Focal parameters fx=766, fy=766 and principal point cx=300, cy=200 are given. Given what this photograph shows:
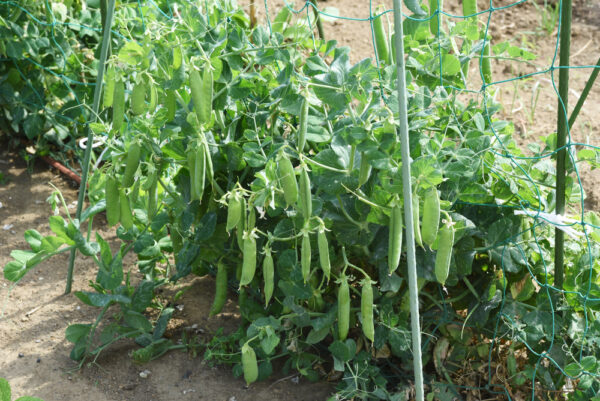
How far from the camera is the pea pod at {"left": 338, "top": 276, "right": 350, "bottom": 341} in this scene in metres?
2.09

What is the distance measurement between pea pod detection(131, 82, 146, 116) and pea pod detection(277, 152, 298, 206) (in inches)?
17.8

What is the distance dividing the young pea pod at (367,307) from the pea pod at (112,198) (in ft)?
2.55

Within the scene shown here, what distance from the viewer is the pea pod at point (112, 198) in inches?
88.1

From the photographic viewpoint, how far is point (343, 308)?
2.14 metres

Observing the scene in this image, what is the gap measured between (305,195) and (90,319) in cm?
129

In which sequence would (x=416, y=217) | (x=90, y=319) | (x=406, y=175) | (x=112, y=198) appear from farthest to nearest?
(x=90, y=319) → (x=112, y=198) → (x=416, y=217) → (x=406, y=175)

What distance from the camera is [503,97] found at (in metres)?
3.98

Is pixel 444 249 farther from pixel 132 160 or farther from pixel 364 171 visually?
pixel 132 160

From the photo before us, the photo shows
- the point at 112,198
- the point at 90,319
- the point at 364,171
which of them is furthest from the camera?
the point at 90,319

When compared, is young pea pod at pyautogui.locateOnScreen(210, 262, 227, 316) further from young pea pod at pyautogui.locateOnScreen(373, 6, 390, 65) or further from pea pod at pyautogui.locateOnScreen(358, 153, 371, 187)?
young pea pod at pyautogui.locateOnScreen(373, 6, 390, 65)

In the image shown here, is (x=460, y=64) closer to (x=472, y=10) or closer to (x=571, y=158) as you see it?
(x=472, y=10)

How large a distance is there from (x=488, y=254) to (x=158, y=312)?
50.7 inches

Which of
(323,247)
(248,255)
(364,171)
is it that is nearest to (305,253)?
(323,247)

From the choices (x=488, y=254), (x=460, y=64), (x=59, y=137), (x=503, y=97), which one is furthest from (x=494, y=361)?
(x=59, y=137)
